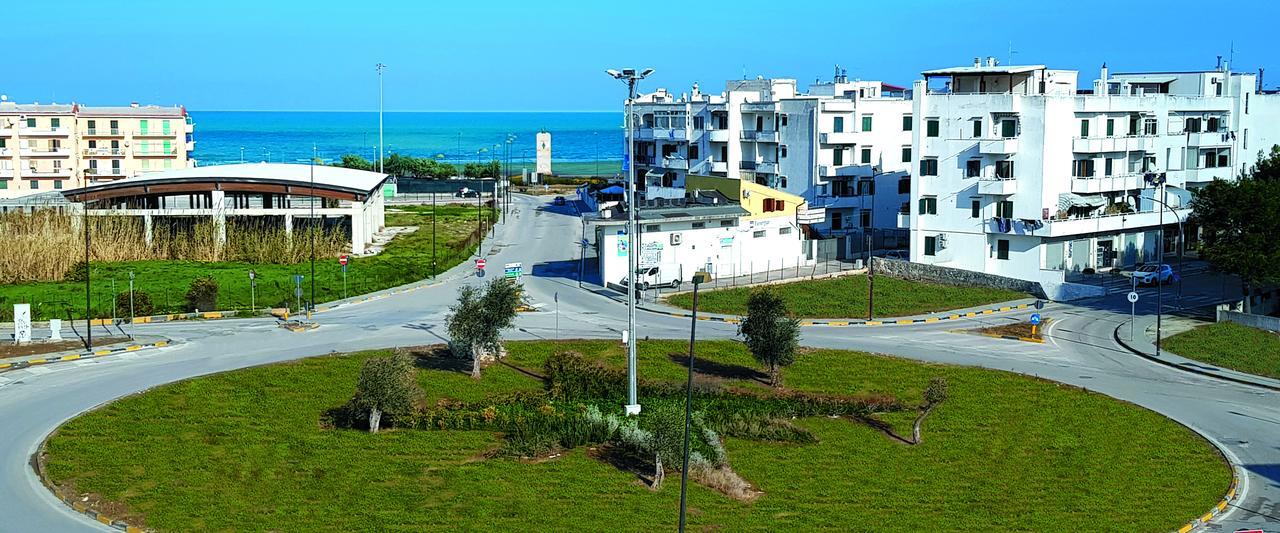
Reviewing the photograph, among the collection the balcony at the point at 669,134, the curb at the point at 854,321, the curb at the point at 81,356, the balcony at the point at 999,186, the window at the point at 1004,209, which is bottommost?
the curb at the point at 81,356

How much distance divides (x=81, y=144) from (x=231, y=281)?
50.6 m

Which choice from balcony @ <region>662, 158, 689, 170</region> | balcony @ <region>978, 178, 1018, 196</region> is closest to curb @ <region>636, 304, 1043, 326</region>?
balcony @ <region>978, 178, 1018, 196</region>

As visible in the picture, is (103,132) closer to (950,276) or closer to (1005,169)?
(950,276)

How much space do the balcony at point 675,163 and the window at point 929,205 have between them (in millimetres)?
30950

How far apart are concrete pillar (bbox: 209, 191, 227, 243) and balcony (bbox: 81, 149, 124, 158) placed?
32341 millimetres

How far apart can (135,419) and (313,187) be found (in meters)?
47.5

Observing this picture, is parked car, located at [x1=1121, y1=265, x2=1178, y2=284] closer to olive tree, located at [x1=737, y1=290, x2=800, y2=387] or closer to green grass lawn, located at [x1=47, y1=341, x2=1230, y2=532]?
green grass lawn, located at [x1=47, y1=341, x2=1230, y2=532]

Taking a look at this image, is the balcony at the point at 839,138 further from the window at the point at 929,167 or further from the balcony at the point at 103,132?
the balcony at the point at 103,132

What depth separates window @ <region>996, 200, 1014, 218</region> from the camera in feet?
241

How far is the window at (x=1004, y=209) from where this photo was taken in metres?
73.4

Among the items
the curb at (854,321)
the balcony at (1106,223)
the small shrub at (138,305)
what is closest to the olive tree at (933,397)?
the curb at (854,321)

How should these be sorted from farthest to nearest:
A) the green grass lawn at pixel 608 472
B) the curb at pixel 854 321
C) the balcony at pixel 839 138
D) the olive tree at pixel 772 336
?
the balcony at pixel 839 138 < the curb at pixel 854 321 < the olive tree at pixel 772 336 < the green grass lawn at pixel 608 472

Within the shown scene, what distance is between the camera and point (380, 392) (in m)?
41.3

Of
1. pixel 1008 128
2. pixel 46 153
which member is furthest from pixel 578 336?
pixel 46 153
